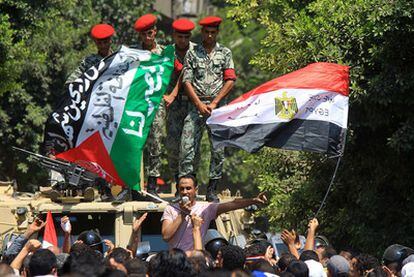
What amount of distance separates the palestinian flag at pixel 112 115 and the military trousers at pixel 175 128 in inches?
43.9

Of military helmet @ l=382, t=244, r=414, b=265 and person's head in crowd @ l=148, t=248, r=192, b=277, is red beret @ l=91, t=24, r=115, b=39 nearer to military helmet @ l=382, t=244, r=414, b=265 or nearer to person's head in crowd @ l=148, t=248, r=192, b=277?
military helmet @ l=382, t=244, r=414, b=265

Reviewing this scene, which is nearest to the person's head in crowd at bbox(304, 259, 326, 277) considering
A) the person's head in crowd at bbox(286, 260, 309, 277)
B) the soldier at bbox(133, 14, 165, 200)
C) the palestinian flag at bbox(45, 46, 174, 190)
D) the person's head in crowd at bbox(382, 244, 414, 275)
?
the person's head in crowd at bbox(286, 260, 309, 277)

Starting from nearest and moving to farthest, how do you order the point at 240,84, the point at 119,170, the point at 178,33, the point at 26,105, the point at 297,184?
the point at 119,170 → the point at 178,33 → the point at 297,184 → the point at 26,105 → the point at 240,84

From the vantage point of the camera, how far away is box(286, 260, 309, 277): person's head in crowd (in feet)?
30.6

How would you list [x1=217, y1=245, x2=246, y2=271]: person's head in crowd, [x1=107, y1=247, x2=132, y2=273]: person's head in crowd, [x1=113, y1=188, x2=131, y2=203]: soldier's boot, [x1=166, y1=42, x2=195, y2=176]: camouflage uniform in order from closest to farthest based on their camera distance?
[x1=107, y1=247, x2=132, y2=273]: person's head in crowd
[x1=217, y1=245, x2=246, y2=271]: person's head in crowd
[x1=113, y1=188, x2=131, y2=203]: soldier's boot
[x1=166, y1=42, x2=195, y2=176]: camouflage uniform

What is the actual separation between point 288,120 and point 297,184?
5.47 m

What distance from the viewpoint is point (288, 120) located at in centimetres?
1170

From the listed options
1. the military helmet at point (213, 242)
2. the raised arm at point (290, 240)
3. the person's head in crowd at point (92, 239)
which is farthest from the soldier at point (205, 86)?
the raised arm at point (290, 240)

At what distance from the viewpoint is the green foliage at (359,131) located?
539 inches

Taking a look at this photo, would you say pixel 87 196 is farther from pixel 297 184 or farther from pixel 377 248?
pixel 297 184

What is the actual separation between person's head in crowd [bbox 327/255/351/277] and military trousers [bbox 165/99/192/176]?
3.33m

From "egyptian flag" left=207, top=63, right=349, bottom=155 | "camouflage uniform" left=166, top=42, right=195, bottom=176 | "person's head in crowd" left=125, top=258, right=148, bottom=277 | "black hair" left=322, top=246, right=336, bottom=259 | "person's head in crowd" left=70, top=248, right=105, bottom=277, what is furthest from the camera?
"camouflage uniform" left=166, top=42, right=195, bottom=176

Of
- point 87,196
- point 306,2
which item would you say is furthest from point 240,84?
point 87,196

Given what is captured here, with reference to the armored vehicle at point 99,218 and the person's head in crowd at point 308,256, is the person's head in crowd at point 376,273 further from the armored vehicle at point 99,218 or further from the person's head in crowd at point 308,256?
the armored vehicle at point 99,218
